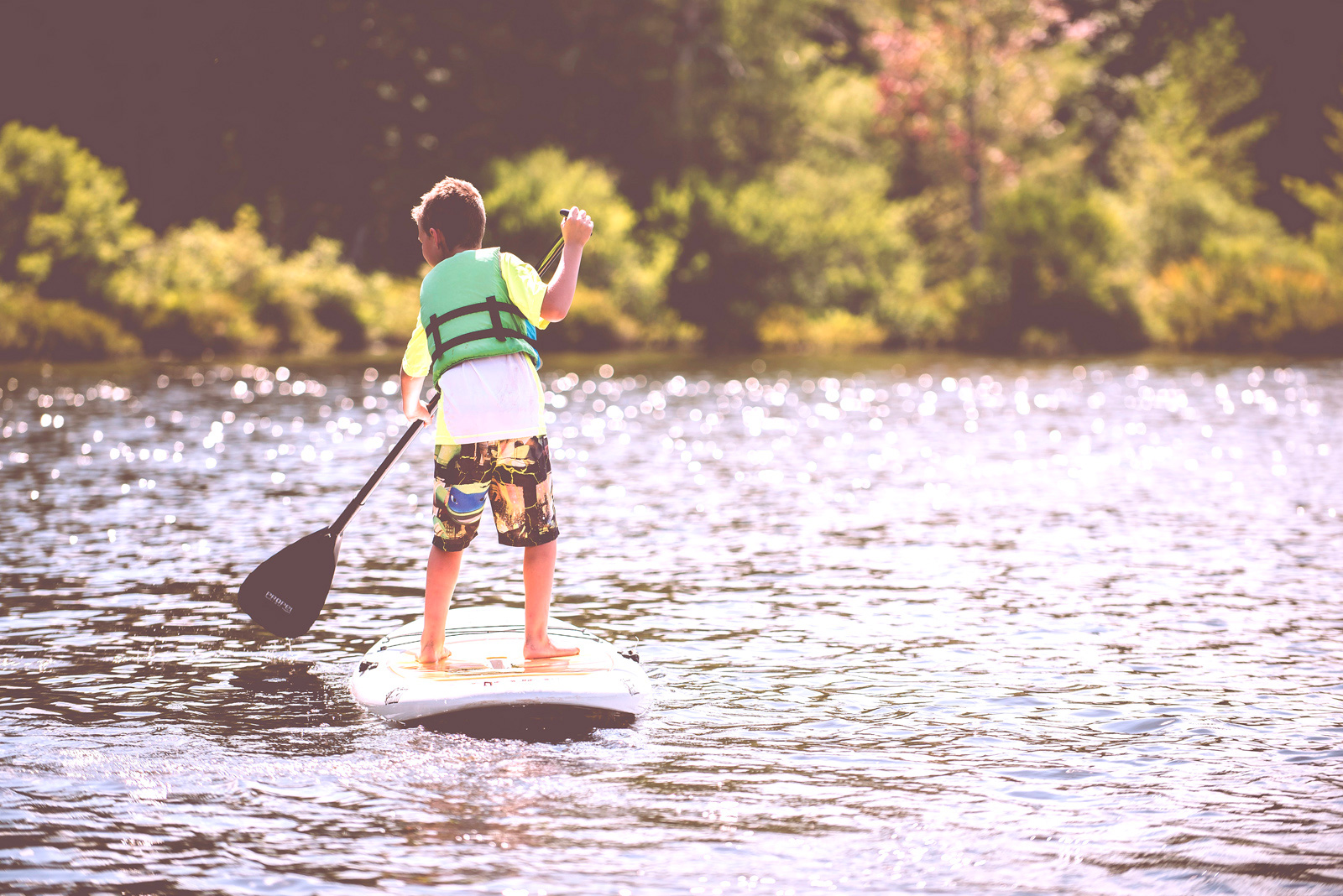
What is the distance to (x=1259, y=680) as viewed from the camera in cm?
796

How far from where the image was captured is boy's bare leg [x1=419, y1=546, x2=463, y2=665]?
7242 millimetres

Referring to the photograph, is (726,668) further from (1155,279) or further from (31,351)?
(1155,279)

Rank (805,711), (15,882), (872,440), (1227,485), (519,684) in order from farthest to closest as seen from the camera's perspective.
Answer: (872,440), (1227,485), (805,711), (519,684), (15,882)

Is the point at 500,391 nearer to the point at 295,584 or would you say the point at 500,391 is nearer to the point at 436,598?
the point at 436,598

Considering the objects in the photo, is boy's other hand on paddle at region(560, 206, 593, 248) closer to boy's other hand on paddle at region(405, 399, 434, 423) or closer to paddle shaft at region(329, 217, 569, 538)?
paddle shaft at region(329, 217, 569, 538)

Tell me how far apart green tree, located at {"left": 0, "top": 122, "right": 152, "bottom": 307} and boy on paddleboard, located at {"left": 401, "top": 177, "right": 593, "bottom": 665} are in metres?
35.3

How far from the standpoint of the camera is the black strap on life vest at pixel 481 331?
23.0ft

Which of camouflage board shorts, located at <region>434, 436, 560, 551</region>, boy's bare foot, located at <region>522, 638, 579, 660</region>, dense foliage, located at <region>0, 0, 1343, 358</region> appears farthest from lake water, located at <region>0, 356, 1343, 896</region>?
dense foliage, located at <region>0, 0, 1343, 358</region>

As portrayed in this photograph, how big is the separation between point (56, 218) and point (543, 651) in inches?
1439

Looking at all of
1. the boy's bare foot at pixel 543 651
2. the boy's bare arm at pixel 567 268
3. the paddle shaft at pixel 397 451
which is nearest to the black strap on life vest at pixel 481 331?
the boy's bare arm at pixel 567 268

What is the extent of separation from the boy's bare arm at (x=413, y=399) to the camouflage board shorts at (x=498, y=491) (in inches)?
9.4

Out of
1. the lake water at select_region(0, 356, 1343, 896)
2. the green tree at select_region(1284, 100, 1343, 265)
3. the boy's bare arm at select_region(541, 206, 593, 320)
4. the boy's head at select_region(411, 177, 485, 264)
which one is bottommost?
the lake water at select_region(0, 356, 1343, 896)

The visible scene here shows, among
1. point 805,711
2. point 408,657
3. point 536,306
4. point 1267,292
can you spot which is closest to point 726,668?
point 805,711

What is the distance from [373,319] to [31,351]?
1213 centimetres
